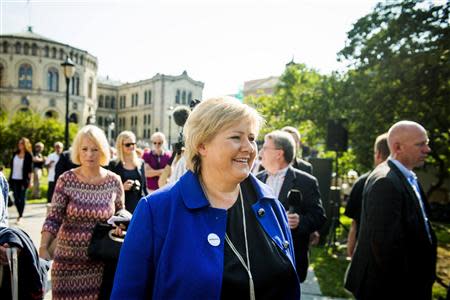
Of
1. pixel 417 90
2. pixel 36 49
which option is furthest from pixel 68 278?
pixel 36 49

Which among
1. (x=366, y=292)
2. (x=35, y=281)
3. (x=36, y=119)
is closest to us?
(x=35, y=281)

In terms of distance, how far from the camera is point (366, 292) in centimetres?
356

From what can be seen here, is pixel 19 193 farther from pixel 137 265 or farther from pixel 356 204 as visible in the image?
pixel 137 265

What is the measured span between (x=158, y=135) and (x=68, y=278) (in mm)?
3417

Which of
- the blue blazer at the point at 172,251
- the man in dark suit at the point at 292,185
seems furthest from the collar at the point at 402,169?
the blue blazer at the point at 172,251

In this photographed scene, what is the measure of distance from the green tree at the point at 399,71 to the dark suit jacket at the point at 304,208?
24.6ft

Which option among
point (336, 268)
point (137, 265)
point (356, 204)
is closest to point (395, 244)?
point (356, 204)

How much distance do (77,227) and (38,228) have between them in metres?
6.69

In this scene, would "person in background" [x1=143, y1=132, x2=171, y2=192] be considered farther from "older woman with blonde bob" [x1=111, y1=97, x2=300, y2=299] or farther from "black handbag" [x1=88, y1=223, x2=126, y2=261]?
"older woman with blonde bob" [x1=111, y1=97, x2=300, y2=299]

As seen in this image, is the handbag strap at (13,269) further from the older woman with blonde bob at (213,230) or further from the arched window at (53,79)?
the arched window at (53,79)

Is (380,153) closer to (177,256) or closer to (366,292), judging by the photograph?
(366,292)

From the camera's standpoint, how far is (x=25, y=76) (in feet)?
217

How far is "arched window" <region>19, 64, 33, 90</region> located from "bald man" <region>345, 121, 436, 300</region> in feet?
235

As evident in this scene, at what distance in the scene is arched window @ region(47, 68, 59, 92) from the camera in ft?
A: 221
